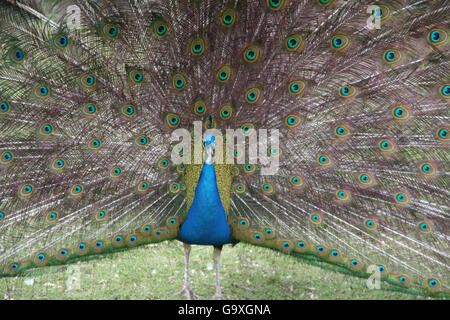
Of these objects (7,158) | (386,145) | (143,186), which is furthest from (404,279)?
(7,158)

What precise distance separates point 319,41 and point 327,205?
119 centimetres

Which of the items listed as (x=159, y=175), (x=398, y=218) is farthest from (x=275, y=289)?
(x=159, y=175)

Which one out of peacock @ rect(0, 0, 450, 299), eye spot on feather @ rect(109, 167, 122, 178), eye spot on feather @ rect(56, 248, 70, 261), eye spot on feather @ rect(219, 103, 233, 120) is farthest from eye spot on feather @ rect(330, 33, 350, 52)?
eye spot on feather @ rect(56, 248, 70, 261)

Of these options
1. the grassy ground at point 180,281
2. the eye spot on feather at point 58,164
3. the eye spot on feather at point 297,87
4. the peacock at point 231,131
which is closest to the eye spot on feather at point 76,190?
the peacock at point 231,131

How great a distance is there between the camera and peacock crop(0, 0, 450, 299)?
8.41ft

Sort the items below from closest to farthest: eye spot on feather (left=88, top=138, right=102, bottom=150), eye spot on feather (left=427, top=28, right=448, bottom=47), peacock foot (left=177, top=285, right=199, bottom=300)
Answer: eye spot on feather (left=427, top=28, right=448, bottom=47) → eye spot on feather (left=88, top=138, right=102, bottom=150) → peacock foot (left=177, top=285, right=199, bottom=300)

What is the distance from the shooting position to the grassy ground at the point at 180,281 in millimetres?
3533

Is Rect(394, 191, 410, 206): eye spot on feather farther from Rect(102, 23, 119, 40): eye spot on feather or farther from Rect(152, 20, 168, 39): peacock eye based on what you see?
Rect(102, 23, 119, 40): eye spot on feather

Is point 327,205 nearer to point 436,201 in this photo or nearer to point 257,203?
point 257,203

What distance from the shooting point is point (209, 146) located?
270cm

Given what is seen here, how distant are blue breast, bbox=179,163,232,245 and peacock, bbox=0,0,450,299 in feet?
0.04

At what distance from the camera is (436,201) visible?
2812mm

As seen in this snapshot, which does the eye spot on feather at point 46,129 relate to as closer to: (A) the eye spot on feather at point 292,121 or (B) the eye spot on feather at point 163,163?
(B) the eye spot on feather at point 163,163

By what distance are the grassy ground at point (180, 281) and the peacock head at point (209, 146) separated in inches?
38.2
